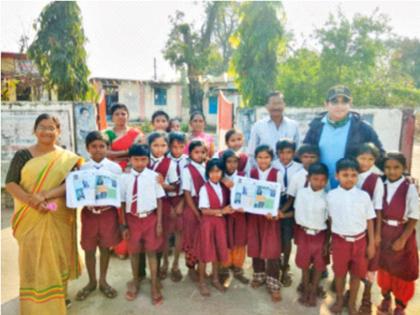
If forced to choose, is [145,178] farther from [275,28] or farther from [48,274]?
[275,28]

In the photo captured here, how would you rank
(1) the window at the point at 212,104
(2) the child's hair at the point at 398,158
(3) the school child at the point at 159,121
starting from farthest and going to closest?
(1) the window at the point at 212,104
(3) the school child at the point at 159,121
(2) the child's hair at the point at 398,158

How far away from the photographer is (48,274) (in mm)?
2854

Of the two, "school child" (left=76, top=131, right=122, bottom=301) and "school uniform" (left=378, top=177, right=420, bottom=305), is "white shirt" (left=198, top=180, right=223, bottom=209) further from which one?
"school uniform" (left=378, top=177, right=420, bottom=305)

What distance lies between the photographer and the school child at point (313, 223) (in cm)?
300

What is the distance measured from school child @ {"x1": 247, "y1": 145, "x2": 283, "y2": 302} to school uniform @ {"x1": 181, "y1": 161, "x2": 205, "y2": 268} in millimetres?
543

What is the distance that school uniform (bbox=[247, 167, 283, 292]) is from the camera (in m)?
3.30

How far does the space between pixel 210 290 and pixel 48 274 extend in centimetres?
159

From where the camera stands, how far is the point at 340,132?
3.24m

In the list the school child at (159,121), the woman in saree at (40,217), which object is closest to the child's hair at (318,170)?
the school child at (159,121)

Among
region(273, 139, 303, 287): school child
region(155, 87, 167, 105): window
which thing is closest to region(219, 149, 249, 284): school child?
region(273, 139, 303, 287): school child

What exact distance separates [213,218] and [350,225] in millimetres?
1264

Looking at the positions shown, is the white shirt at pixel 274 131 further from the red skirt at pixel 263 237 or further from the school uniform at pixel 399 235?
the school uniform at pixel 399 235

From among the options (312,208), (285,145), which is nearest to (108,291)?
(312,208)

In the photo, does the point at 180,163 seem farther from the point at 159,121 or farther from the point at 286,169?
the point at 286,169
